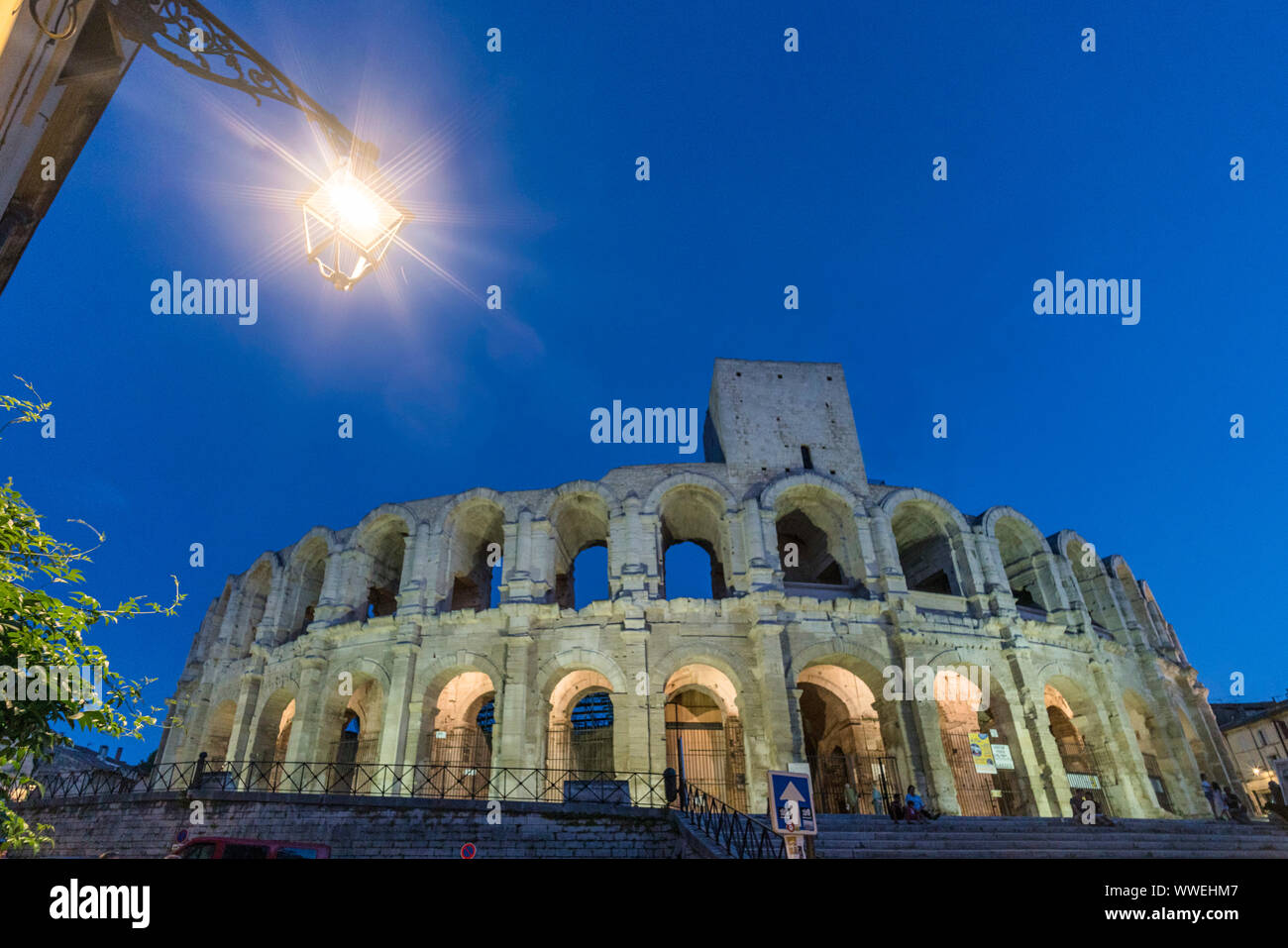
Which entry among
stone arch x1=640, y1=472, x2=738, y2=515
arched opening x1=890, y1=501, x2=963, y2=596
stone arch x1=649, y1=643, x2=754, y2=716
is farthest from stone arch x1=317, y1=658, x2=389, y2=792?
arched opening x1=890, y1=501, x2=963, y2=596

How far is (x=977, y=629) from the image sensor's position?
855 inches

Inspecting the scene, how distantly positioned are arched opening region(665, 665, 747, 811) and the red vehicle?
35.6ft

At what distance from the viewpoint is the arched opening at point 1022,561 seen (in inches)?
967

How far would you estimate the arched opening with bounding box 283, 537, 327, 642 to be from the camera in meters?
25.4

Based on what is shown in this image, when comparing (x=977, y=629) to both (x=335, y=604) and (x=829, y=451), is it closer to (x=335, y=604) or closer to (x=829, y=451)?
(x=829, y=451)

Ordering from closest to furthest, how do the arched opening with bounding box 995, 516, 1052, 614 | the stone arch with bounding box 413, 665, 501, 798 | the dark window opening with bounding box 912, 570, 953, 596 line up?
the stone arch with bounding box 413, 665, 501, 798 < the arched opening with bounding box 995, 516, 1052, 614 < the dark window opening with bounding box 912, 570, 953, 596

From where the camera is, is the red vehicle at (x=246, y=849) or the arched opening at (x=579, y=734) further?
the arched opening at (x=579, y=734)

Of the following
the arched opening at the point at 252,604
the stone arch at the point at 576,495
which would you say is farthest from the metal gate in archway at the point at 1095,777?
the arched opening at the point at 252,604

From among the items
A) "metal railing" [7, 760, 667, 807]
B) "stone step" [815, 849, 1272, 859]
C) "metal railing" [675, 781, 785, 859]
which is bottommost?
"stone step" [815, 849, 1272, 859]

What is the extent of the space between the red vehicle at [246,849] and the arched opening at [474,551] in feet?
35.9

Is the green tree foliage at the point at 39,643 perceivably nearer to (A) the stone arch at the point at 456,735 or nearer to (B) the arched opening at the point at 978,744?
(A) the stone arch at the point at 456,735

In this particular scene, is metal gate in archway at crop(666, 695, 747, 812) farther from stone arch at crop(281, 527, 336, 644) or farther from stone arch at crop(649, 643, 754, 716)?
stone arch at crop(281, 527, 336, 644)

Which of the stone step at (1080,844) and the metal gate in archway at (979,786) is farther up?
the metal gate in archway at (979,786)

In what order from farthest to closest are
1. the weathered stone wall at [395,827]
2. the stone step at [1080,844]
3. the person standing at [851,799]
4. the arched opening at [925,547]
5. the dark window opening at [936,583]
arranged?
1. the dark window opening at [936,583]
2. the arched opening at [925,547]
3. the person standing at [851,799]
4. the weathered stone wall at [395,827]
5. the stone step at [1080,844]
